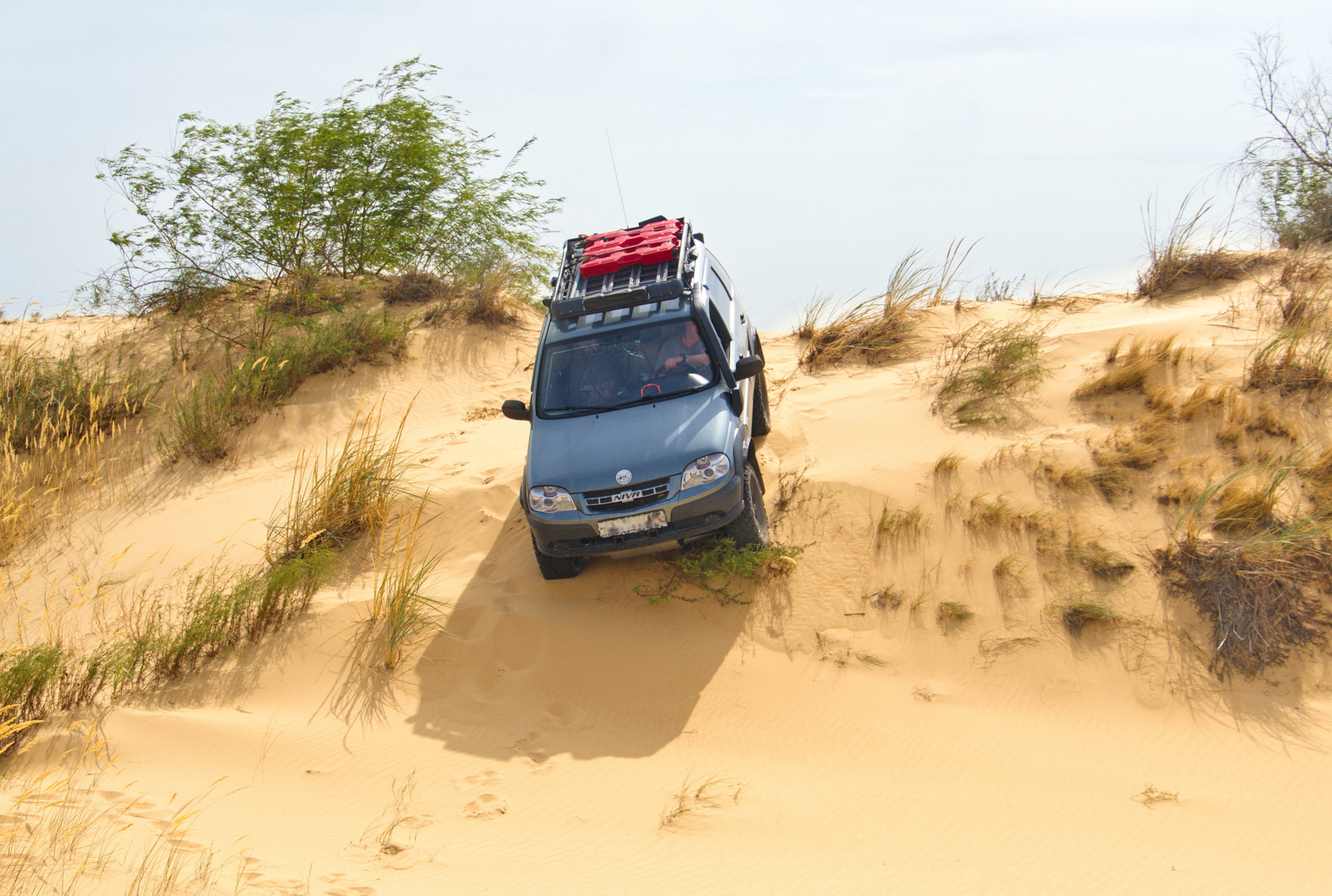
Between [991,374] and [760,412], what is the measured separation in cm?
226

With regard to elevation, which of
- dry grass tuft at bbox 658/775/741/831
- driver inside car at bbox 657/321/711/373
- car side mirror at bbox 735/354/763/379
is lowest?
dry grass tuft at bbox 658/775/741/831

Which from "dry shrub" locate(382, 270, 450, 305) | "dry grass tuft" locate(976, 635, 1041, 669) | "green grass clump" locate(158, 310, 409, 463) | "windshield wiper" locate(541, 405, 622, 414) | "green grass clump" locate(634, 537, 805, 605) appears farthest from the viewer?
"dry shrub" locate(382, 270, 450, 305)

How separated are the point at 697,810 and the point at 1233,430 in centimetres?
510

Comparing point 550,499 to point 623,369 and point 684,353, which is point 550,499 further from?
point 684,353

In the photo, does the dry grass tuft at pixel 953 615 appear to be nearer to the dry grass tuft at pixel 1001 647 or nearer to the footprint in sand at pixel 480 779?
the dry grass tuft at pixel 1001 647

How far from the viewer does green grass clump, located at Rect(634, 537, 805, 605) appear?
5605 mm

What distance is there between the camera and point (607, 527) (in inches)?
204

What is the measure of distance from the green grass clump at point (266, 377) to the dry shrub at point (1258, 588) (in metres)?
8.92

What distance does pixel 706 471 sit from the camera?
5156 mm

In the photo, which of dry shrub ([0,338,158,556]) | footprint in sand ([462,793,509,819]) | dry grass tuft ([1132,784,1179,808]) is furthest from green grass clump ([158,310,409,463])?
dry grass tuft ([1132,784,1179,808])

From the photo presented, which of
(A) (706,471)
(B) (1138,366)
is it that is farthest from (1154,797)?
(B) (1138,366)

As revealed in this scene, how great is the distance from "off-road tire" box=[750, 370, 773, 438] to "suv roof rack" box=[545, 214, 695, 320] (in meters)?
1.23

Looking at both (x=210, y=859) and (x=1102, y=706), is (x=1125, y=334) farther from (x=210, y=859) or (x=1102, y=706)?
(x=210, y=859)

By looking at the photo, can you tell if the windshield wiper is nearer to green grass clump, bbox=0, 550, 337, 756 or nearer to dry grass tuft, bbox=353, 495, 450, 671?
dry grass tuft, bbox=353, 495, 450, 671
